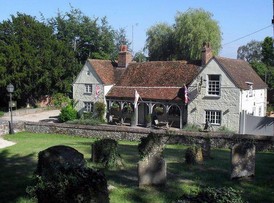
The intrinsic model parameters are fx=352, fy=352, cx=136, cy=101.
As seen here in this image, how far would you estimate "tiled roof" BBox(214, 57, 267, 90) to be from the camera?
107 ft

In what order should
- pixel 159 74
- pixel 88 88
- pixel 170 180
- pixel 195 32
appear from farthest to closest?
1. pixel 195 32
2. pixel 88 88
3. pixel 159 74
4. pixel 170 180

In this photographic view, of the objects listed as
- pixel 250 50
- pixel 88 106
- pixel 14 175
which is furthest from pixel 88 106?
pixel 250 50

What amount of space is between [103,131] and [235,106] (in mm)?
12344

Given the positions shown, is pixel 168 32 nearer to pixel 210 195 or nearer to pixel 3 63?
pixel 3 63

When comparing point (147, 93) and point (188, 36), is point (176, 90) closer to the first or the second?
point (147, 93)

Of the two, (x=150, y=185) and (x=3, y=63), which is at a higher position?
(x=3, y=63)

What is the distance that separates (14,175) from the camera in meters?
14.5

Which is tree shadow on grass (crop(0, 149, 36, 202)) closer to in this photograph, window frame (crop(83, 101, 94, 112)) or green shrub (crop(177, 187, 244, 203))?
green shrub (crop(177, 187, 244, 203))

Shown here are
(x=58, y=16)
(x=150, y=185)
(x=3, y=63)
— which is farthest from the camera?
(x=58, y=16)

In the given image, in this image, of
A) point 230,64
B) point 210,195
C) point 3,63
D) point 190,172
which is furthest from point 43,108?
point 210,195

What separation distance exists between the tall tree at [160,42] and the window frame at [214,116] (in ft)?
97.8

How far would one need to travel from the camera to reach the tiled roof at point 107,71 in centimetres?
4028

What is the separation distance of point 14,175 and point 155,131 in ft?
47.3

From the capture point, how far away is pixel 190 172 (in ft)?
48.4
